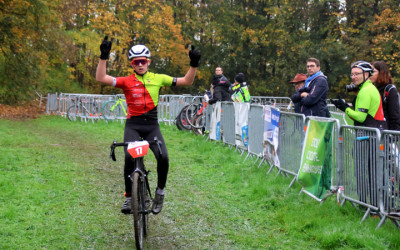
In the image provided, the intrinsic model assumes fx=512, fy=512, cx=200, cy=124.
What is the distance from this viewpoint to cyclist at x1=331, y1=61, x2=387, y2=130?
22.4 feet

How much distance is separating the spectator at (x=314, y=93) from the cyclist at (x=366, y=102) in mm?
1816

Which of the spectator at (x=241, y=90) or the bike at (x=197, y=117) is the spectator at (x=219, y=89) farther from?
the bike at (x=197, y=117)

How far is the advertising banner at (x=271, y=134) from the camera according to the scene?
9.55 meters

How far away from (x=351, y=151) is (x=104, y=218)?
343 cm

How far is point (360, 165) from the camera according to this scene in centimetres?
652

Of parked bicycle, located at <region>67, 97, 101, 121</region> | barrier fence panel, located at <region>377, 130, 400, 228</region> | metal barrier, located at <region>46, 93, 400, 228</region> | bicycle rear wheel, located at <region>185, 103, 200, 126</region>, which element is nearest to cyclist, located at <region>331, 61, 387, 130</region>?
metal barrier, located at <region>46, 93, 400, 228</region>

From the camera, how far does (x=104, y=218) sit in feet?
22.9

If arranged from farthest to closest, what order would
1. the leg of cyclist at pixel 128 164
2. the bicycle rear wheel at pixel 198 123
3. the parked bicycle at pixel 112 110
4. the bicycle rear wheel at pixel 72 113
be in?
the bicycle rear wheel at pixel 72 113 < the parked bicycle at pixel 112 110 < the bicycle rear wheel at pixel 198 123 < the leg of cyclist at pixel 128 164

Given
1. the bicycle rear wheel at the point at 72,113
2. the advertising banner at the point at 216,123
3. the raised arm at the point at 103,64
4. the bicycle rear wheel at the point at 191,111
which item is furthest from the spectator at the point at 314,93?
the bicycle rear wheel at the point at 72,113

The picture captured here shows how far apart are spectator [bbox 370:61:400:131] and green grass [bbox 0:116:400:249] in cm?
138

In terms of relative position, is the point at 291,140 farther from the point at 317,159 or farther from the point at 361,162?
Result: the point at 361,162

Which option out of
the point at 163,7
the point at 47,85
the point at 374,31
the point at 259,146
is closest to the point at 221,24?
the point at 163,7

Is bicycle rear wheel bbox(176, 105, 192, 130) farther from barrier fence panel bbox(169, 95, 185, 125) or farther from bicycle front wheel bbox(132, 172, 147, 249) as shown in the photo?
bicycle front wheel bbox(132, 172, 147, 249)

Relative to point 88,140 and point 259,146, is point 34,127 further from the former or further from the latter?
point 259,146
